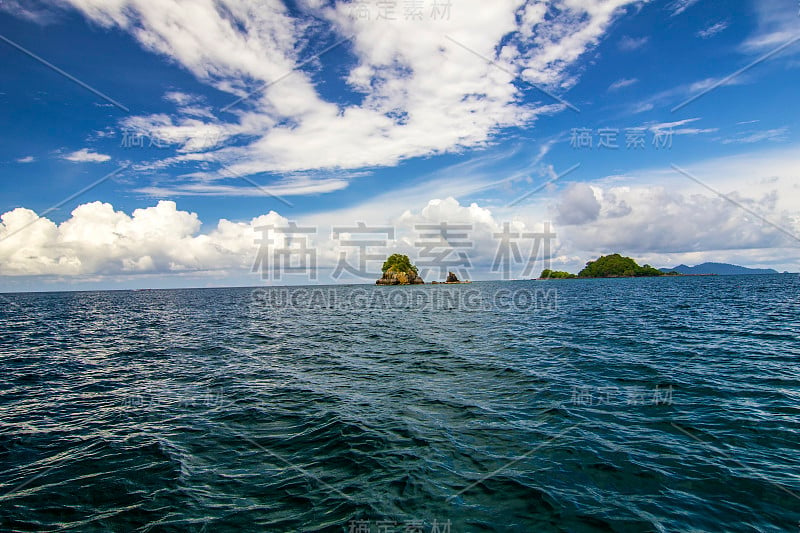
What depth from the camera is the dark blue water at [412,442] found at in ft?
23.6

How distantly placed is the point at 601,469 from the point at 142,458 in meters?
11.6

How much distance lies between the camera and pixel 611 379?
52.3 ft

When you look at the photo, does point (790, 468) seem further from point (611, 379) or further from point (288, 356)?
point (288, 356)

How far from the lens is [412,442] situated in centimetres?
1028

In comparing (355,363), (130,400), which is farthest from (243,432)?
(355,363)

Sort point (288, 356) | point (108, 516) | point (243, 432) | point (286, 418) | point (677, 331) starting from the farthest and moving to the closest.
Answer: point (677, 331) → point (288, 356) → point (286, 418) → point (243, 432) → point (108, 516)

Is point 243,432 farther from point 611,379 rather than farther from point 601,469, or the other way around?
point 611,379

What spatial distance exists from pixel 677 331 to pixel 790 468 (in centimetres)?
2316

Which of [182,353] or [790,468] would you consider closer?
[790,468]

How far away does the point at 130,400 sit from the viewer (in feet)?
47.8

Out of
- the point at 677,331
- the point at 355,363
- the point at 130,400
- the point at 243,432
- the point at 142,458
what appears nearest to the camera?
the point at 142,458

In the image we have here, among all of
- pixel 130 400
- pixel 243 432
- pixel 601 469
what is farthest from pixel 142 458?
pixel 601 469

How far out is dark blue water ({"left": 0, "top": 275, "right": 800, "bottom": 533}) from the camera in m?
7.20

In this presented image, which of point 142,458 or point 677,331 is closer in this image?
point 142,458
